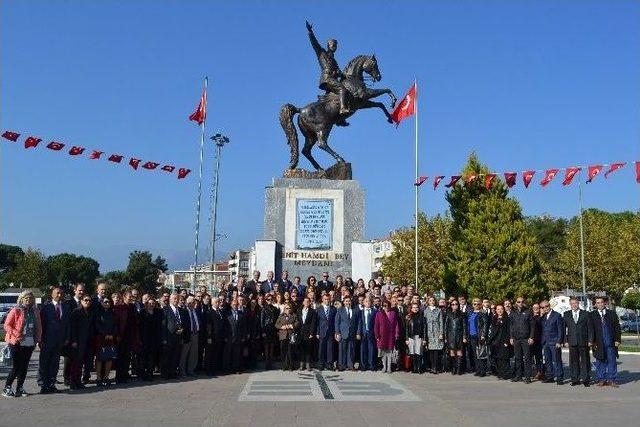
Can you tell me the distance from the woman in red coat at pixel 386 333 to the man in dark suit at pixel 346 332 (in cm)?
50

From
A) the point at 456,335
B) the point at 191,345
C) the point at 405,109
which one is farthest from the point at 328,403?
the point at 405,109

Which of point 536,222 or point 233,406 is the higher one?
point 536,222

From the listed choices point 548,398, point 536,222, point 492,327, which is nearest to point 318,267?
point 492,327

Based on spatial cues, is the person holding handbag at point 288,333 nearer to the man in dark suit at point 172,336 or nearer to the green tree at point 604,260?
the man in dark suit at point 172,336

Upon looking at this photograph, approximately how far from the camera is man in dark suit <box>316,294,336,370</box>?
1476 centimetres

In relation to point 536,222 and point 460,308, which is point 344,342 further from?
point 536,222

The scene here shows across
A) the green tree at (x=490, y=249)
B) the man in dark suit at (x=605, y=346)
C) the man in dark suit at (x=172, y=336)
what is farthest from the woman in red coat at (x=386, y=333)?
the green tree at (x=490, y=249)

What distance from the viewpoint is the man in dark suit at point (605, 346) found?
13.2m

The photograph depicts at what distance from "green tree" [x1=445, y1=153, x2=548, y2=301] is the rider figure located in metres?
6.84

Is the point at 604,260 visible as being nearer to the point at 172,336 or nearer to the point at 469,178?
the point at 469,178

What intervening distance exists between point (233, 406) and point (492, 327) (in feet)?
23.3

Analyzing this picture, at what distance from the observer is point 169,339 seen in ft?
43.2

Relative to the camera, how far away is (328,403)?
32.8 ft

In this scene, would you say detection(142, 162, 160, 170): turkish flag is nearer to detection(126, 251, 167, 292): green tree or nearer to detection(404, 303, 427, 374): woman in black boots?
detection(404, 303, 427, 374): woman in black boots
